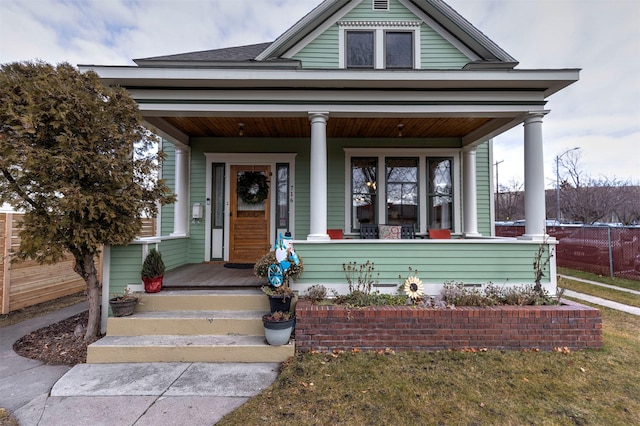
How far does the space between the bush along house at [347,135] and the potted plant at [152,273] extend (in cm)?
37

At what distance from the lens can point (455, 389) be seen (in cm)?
256

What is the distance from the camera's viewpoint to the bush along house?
427 cm

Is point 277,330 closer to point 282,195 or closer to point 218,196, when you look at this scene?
point 282,195

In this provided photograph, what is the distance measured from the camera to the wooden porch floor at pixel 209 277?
4.14m

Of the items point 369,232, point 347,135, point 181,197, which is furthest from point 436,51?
point 181,197

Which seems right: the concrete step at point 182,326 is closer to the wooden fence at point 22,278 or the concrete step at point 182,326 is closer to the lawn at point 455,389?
the lawn at point 455,389

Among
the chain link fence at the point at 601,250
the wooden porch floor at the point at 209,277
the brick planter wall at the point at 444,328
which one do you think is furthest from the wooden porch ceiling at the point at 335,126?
the chain link fence at the point at 601,250

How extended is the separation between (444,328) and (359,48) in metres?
5.37

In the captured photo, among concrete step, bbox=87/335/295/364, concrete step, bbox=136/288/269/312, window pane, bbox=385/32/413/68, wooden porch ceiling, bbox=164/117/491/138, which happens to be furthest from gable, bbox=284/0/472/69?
concrete step, bbox=87/335/295/364

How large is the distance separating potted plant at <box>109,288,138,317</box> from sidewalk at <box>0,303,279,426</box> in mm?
614

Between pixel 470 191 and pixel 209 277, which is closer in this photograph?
pixel 209 277

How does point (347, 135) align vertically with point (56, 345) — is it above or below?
above

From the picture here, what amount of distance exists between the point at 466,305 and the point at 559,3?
9.86 meters

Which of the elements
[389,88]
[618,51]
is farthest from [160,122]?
[618,51]
